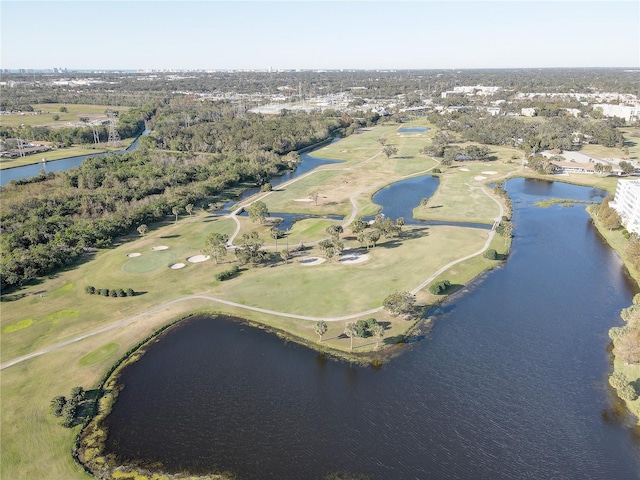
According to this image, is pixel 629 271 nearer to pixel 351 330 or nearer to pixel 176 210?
pixel 351 330

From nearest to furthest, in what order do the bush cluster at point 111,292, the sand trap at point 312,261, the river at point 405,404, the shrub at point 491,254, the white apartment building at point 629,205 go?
the river at point 405,404, the bush cluster at point 111,292, the sand trap at point 312,261, the shrub at point 491,254, the white apartment building at point 629,205

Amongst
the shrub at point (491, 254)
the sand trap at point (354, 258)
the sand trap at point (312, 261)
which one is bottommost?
the sand trap at point (312, 261)

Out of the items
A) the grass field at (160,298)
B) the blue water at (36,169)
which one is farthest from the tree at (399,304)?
the blue water at (36,169)

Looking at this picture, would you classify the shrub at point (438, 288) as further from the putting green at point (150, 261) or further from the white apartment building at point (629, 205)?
the white apartment building at point (629, 205)

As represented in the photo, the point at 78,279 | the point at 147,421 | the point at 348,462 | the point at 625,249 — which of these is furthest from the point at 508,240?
the point at 78,279

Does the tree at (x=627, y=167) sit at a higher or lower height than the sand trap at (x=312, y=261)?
higher

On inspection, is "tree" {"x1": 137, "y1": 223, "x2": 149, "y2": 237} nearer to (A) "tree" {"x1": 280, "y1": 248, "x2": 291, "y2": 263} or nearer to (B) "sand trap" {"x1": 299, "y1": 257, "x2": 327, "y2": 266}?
(A) "tree" {"x1": 280, "y1": 248, "x2": 291, "y2": 263}

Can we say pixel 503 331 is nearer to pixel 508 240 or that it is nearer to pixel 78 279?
pixel 508 240

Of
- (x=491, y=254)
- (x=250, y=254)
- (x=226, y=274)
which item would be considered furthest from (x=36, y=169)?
(x=491, y=254)
